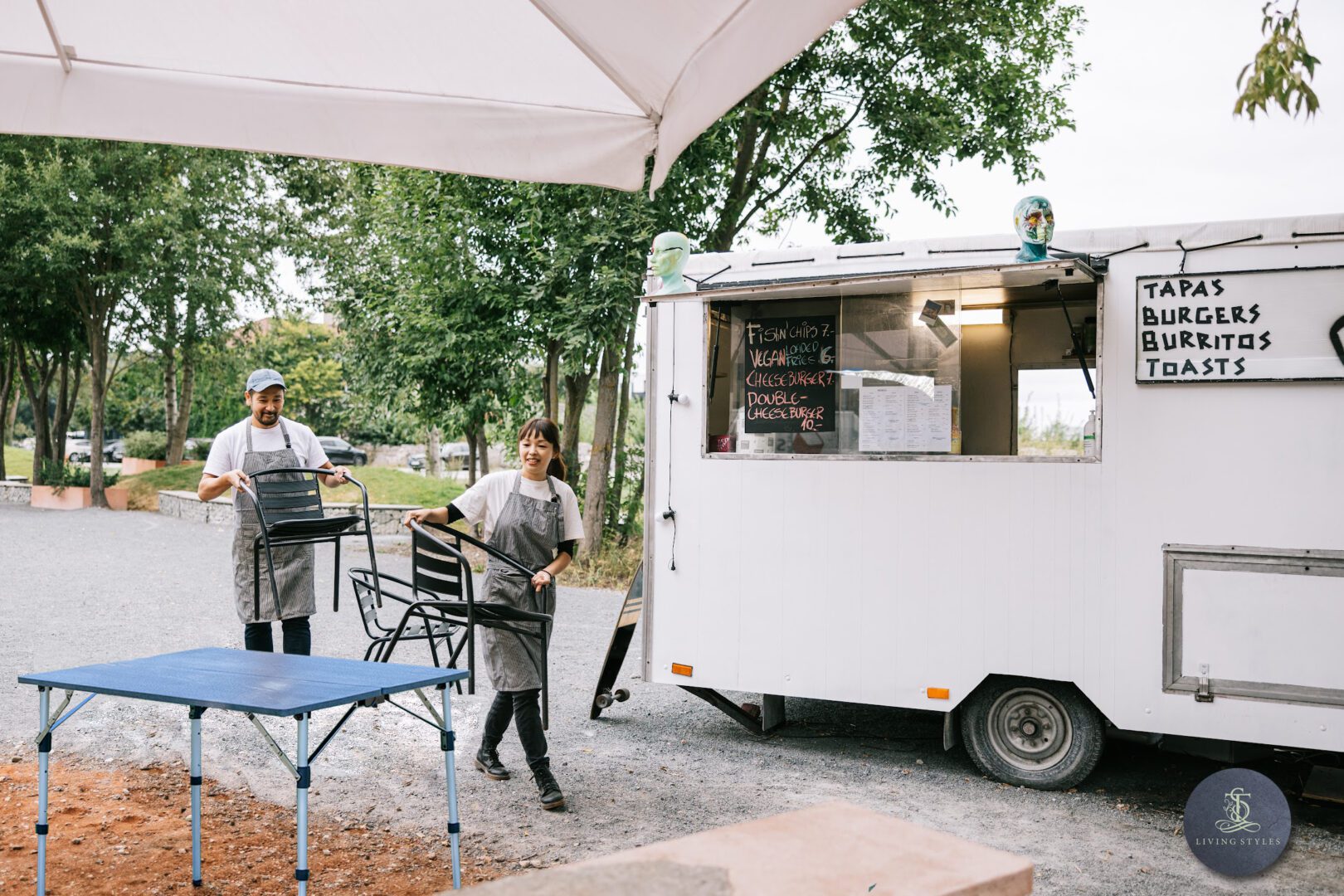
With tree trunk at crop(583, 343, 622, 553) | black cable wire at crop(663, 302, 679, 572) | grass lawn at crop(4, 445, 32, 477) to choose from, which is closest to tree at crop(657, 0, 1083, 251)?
tree trunk at crop(583, 343, 622, 553)

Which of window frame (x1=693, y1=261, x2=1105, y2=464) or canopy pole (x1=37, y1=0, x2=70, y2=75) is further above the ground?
canopy pole (x1=37, y1=0, x2=70, y2=75)

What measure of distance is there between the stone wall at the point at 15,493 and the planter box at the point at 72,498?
31.2 inches

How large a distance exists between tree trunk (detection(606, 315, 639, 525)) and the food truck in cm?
759

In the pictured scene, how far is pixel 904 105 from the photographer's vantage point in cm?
1298

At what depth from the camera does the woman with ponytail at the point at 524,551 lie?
5090mm

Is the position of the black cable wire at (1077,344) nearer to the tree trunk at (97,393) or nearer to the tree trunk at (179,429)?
the tree trunk at (97,393)

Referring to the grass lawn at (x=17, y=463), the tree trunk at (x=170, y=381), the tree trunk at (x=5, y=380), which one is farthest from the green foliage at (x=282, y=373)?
the grass lawn at (x=17, y=463)

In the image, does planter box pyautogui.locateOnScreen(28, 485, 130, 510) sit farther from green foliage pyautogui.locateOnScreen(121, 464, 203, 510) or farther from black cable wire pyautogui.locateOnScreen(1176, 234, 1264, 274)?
black cable wire pyautogui.locateOnScreen(1176, 234, 1264, 274)

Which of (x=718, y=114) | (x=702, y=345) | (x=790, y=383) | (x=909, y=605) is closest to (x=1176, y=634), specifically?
(x=909, y=605)

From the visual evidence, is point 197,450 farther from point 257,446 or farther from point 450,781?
point 450,781

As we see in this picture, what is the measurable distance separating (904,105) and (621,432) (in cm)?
555

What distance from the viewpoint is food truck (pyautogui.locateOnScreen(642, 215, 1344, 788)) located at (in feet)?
16.7

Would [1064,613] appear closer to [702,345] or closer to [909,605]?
[909,605]

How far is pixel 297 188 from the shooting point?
23.1m
